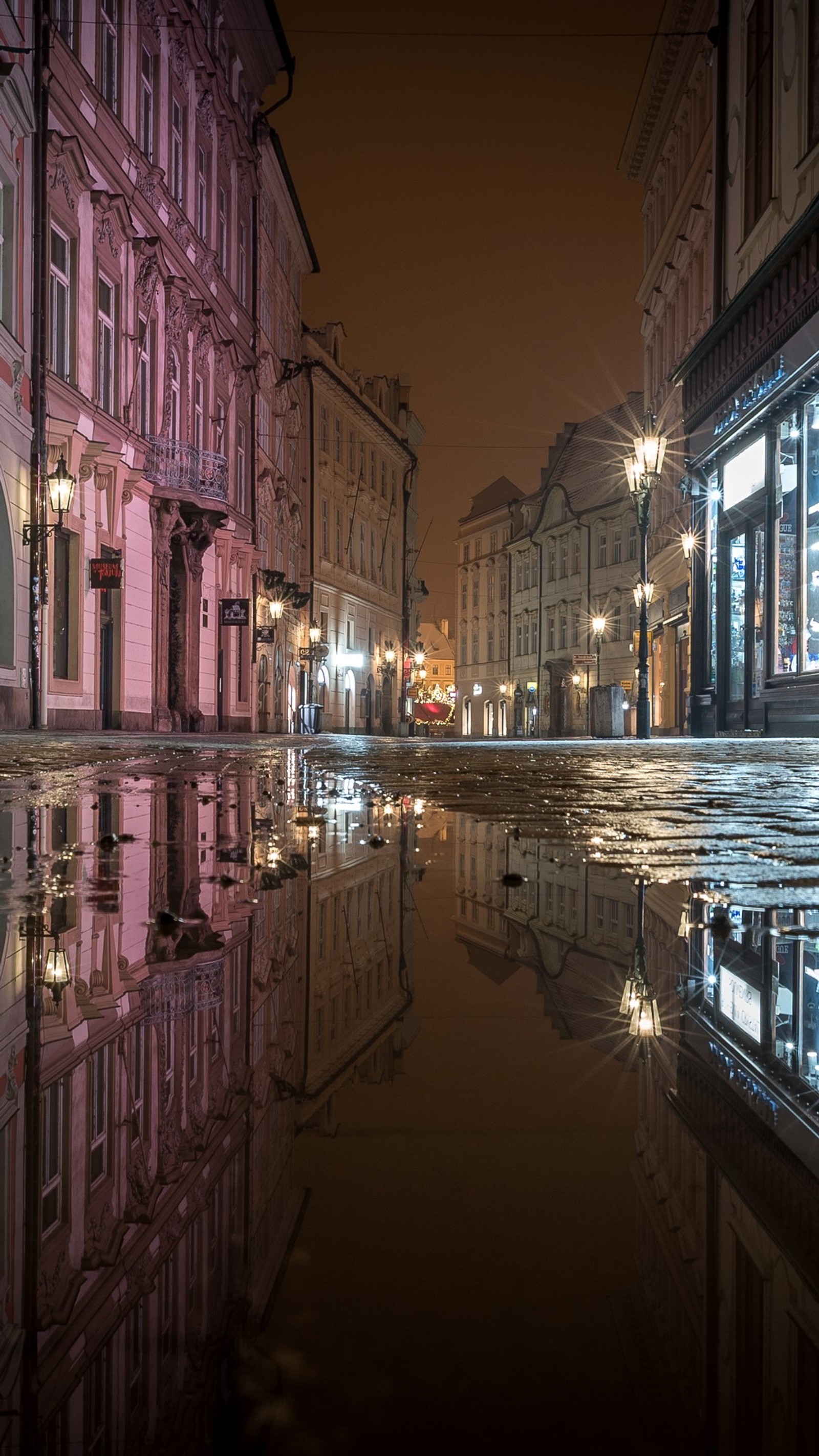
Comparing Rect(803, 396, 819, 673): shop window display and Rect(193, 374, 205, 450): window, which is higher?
Rect(193, 374, 205, 450): window

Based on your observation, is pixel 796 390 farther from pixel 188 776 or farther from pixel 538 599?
pixel 538 599

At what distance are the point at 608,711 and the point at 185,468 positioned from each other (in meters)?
11.4

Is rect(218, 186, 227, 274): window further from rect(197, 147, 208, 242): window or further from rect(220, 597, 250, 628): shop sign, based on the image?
rect(220, 597, 250, 628): shop sign

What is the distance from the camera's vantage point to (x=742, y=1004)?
4.57 feet

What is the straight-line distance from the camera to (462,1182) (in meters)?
0.86

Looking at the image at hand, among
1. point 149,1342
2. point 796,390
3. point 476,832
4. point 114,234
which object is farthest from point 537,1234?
point 114,234

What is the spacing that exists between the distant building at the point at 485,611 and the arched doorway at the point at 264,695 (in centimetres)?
4000

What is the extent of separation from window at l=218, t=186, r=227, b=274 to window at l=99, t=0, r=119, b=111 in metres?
8.81

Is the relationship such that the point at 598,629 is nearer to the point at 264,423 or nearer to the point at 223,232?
the point at 264,423

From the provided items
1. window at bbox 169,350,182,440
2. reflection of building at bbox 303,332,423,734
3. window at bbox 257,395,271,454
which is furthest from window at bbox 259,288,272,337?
window at bbox 169,350,182,440

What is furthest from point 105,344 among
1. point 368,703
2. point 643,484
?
point 368,703

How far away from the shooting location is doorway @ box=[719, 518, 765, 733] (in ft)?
57.7

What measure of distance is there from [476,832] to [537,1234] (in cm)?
Result: 306

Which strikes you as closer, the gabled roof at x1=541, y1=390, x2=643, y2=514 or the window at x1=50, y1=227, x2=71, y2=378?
the window at x1=50, y1=227, x2=71, y2=378
